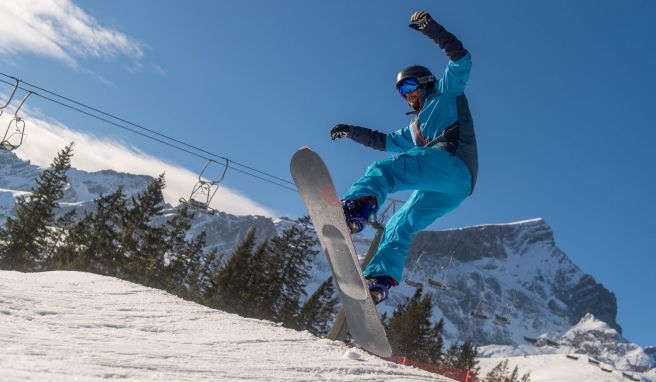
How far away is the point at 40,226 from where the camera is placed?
109ft

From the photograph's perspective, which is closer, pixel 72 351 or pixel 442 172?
pixel 72 351

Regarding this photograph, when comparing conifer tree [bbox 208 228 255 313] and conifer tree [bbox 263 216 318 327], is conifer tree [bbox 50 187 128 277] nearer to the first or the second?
conifer tree [bbox 208 228 255 313]

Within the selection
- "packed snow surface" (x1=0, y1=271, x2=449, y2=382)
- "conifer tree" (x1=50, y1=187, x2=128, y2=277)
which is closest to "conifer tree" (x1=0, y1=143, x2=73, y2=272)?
"conifer tree" (x1=50, y1=187, x2=128, y2=277)

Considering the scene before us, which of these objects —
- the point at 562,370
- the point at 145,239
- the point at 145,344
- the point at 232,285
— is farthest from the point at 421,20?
the point at 562,370

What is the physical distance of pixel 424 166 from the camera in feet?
11.8

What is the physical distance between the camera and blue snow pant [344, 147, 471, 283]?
3588 mm

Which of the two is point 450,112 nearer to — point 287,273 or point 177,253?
point 287,273

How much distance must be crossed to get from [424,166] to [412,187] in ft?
0.57

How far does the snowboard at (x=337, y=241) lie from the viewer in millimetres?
3482

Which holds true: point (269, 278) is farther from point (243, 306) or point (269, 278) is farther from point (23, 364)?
point (23, 364)

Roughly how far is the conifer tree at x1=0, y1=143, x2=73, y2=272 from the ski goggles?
34.3 meters

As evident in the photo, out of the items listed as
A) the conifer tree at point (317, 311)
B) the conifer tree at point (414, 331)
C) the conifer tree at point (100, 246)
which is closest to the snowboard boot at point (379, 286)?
the conifer tree at point (317, 311)

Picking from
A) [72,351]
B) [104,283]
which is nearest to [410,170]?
[72,351]

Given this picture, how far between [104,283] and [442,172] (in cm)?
469
